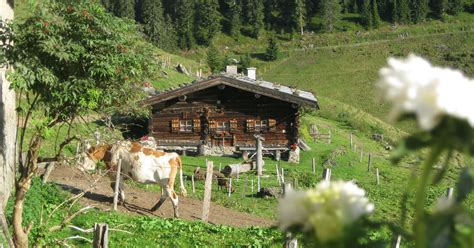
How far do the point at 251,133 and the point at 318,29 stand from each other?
274 ft

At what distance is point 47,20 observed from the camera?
32.3 ft

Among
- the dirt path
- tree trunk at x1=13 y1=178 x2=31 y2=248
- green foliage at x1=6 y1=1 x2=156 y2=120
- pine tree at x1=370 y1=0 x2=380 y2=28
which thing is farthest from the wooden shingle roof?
pine tree at x1=370 y1=0 x2=380 y2=28

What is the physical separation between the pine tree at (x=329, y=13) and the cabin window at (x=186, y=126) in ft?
269

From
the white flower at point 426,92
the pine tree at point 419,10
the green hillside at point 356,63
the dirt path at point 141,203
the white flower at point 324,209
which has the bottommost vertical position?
the dirt path at point 141,203

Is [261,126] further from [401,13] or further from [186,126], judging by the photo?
[401,13]

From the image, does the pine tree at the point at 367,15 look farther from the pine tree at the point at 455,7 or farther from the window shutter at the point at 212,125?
the window shutter at the point at 212,125

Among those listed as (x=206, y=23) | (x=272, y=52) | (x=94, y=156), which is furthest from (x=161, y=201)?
(x=206, y=23)

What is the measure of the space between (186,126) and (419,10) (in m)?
90.3

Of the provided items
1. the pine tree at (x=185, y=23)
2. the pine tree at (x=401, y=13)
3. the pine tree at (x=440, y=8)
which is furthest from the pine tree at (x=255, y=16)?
the pine tree at (x=440, y=8)

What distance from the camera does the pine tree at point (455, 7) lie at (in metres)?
114

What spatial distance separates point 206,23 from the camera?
111m

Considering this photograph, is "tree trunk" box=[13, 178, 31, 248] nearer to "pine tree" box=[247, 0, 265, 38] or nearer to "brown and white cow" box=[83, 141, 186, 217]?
"brown and white cow" box=[83, 141, 186, 217]

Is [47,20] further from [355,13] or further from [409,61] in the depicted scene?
[355,13]

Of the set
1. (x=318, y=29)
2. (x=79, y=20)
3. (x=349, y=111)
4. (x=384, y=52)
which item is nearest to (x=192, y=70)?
(x=349, y=111)
